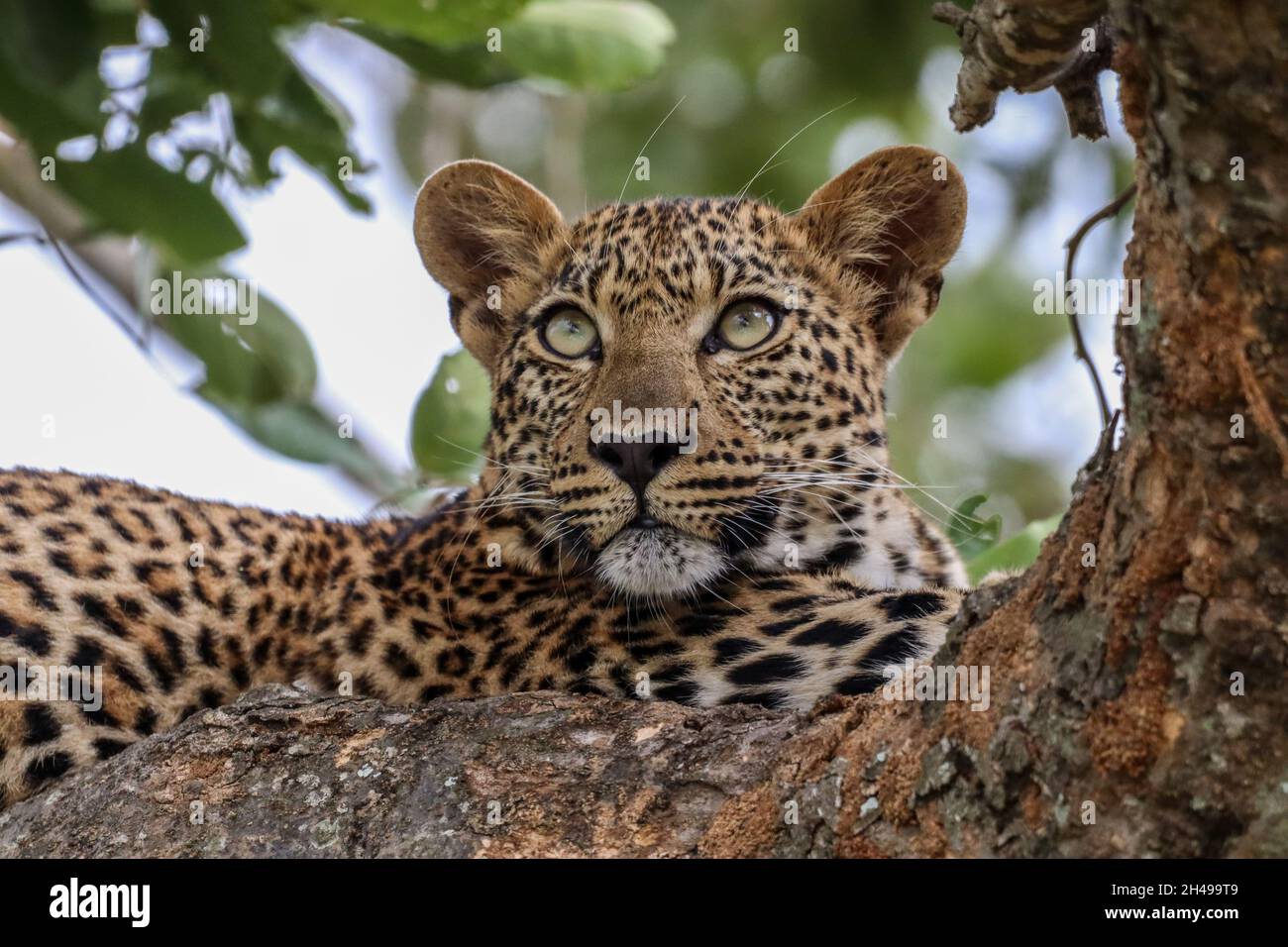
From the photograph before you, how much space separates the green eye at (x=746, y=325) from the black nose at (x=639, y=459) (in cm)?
90

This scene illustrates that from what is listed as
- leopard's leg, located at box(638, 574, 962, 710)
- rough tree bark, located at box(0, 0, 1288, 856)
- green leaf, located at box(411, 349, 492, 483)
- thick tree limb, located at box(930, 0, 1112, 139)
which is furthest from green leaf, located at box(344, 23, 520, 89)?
thick tree limb, located at box(930, 0, 1112, 139)

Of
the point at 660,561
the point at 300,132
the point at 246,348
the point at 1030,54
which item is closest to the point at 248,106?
the point at 300,132

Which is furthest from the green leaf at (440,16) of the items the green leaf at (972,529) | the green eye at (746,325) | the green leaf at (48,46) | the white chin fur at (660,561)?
the green leaf at (972,529)

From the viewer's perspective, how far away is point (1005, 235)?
1692cm

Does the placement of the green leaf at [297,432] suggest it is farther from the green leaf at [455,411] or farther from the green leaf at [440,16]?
the green leaf at [440,16]

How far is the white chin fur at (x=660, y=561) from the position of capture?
654cm

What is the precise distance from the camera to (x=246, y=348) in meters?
9.18

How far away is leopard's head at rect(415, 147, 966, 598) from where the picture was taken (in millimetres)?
6621

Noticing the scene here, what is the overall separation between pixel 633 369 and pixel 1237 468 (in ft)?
11.9

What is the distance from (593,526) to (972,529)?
2116 millimetres

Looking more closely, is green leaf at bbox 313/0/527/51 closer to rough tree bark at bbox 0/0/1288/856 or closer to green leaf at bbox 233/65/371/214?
green leaf at bbox 233/65/371/214

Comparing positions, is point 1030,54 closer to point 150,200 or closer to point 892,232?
point 892,232
